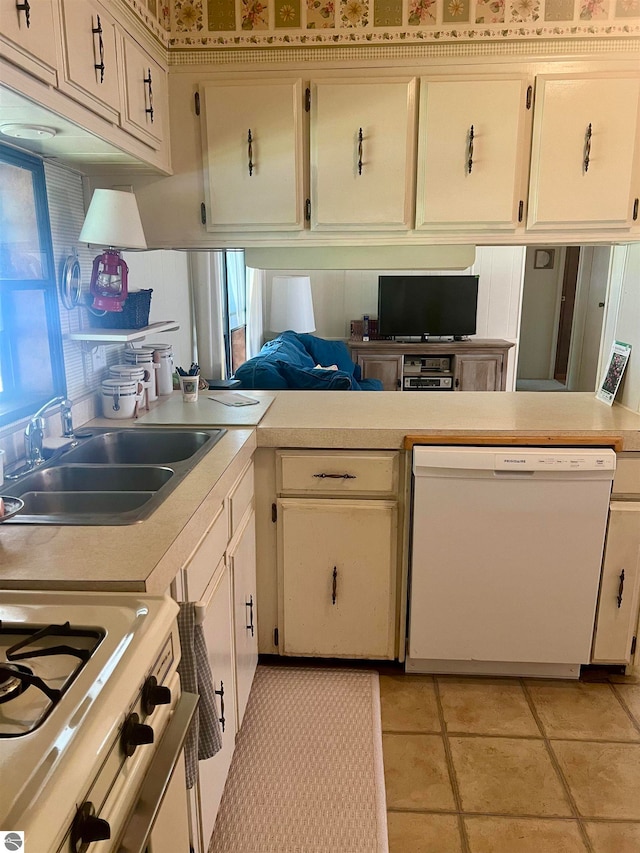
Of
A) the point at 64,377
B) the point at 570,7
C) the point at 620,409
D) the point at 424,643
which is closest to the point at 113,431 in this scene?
the point at 64,377

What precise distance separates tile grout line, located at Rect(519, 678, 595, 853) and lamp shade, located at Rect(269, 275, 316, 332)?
13.8ft

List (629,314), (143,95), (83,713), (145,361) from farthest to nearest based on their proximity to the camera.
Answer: (145,361) → (629,314) → (143,95) → (83,713)

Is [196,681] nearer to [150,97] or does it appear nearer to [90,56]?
[90,56]

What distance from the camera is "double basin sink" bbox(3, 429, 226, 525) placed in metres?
1.47

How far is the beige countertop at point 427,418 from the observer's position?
2186 millimetres

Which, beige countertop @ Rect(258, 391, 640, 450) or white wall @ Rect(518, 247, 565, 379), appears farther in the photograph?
white wall @ Rect(518, 247, 565, 379)

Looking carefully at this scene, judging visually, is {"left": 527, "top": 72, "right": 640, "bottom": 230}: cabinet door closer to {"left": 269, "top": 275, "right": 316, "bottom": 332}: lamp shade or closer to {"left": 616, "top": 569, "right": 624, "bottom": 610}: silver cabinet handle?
{"left": 616, "top": 569, "right": 624, "bottom": 610}: silver cabinet handle

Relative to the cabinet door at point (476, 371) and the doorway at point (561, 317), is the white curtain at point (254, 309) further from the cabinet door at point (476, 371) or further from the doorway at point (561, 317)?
the doorway at point (561, 317)

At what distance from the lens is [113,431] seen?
2.16m

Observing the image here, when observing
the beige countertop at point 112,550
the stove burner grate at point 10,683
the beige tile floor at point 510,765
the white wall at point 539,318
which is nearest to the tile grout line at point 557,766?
the beige tile floor at point 510,765

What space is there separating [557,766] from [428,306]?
472 cm

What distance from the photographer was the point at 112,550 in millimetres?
1237

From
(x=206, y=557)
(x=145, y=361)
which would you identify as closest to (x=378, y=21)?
(x=145, y=361)

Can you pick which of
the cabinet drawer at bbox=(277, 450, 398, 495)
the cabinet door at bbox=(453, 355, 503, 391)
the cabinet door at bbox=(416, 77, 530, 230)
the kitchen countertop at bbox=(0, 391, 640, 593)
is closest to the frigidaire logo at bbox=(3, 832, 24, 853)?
the kitchen countertop at bbox=(0, 391, 640, 593)
